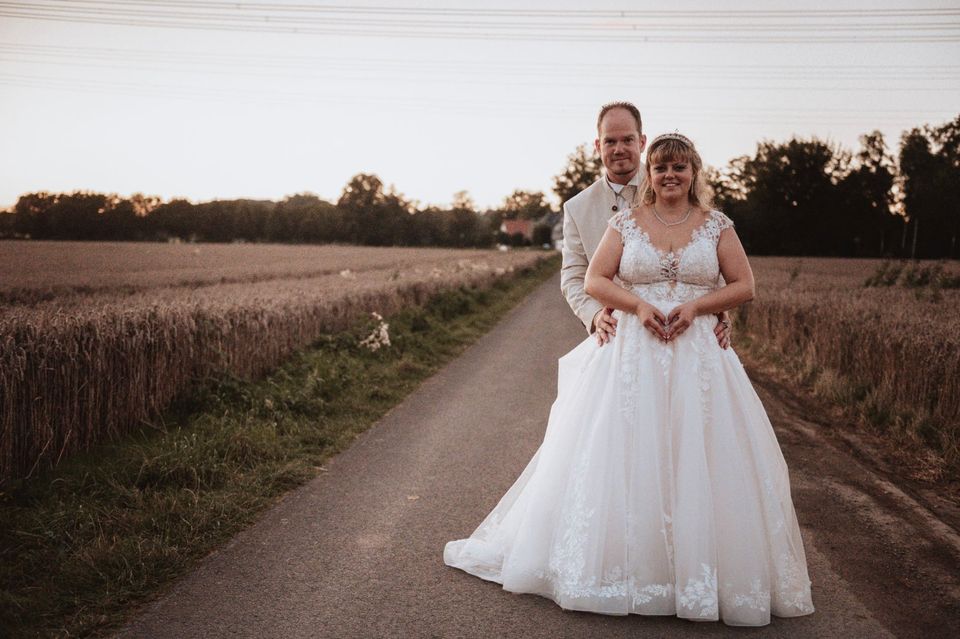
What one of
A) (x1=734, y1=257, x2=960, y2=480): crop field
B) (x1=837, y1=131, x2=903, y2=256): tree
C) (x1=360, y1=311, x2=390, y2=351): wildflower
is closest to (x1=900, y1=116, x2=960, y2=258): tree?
(x1=837, y1=131, x2=903, y2=256): tree

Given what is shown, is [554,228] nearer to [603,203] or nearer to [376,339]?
[376,339]

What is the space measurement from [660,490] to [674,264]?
50.9 inches

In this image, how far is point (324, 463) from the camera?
248 inches

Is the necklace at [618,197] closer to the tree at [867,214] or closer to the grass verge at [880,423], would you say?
the grass verge at [880,423]

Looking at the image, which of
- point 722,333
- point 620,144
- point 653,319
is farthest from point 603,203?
point 722,333

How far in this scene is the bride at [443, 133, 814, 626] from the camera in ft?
11.4

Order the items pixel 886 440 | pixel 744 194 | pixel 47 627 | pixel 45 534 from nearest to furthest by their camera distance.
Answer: pixel 47 627 < pixel 45 534 < pixel 886 440 < pixel 744 194

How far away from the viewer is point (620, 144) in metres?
4.34

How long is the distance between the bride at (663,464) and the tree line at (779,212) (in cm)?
2324

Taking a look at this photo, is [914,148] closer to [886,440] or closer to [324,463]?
[886,440]

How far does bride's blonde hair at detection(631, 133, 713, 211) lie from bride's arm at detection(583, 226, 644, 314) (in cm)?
27

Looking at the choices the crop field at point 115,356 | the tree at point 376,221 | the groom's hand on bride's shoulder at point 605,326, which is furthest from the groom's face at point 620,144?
the tree at point 376,221

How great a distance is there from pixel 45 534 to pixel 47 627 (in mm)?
1160

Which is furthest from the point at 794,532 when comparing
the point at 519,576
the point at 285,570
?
the point at 285,570
